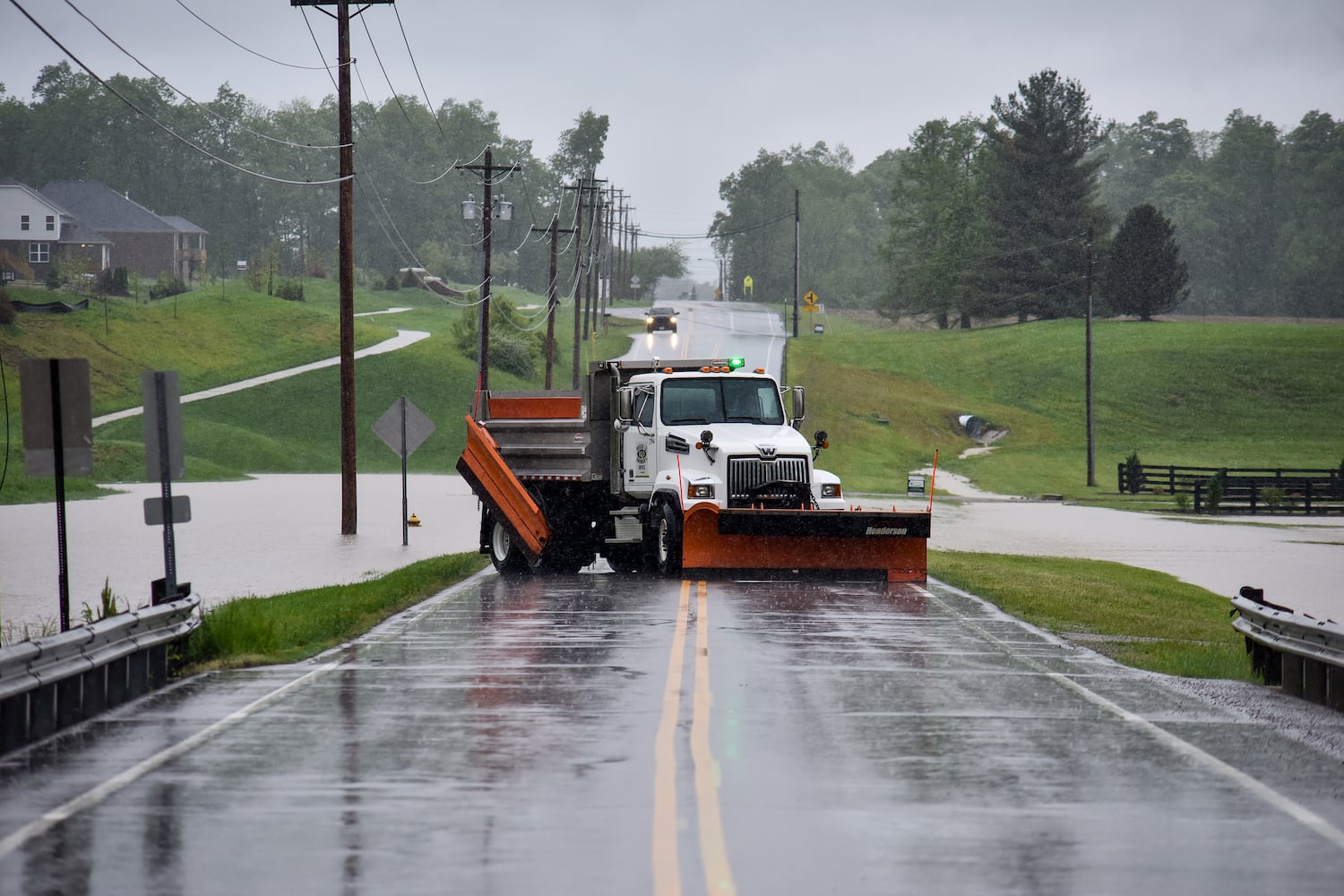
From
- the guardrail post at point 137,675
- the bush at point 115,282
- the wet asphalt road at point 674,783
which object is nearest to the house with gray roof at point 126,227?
the bush at point 115,282

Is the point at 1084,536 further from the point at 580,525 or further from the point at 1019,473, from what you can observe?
the point at 1019,473

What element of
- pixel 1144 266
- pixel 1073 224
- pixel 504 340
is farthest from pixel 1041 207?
pixel 504 340

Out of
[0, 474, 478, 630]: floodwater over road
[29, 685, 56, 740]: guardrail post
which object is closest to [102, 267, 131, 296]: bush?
[0, 474, 478, 630]: floodwater over road

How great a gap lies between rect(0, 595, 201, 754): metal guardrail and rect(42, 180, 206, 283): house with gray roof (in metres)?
126

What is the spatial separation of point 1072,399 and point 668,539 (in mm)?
72128

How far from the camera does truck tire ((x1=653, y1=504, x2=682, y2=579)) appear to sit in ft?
74.3

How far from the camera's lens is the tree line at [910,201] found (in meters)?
119

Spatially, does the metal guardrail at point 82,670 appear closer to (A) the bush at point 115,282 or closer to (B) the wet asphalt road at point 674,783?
(B) the wet asphalt road at point 674,783

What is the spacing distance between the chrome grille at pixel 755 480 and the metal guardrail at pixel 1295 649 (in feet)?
28.4

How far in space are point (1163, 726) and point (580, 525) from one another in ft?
49.6

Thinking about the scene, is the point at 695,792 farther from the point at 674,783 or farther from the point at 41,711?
the point at 41,711

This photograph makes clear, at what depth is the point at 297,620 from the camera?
679 inches

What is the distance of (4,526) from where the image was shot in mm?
37438

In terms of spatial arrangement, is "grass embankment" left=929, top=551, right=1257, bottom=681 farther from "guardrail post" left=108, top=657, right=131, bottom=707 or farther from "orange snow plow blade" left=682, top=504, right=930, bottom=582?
"guardrail post" left=108, top=657, right=131, bottom=707
